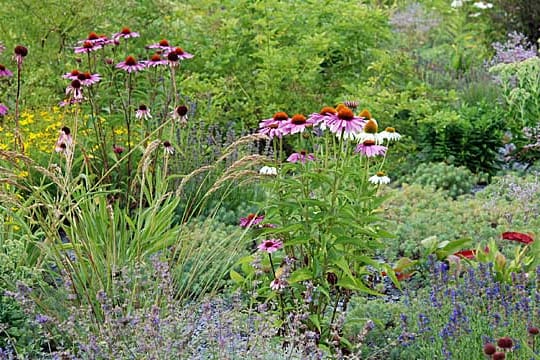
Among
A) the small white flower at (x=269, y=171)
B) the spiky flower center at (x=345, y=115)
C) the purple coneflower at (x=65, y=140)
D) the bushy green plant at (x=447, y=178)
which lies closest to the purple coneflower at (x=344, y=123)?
the spiky flower center at (x=345, y=115)

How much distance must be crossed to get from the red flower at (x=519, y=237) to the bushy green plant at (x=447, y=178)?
5.06 ft

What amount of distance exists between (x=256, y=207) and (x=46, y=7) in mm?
2310

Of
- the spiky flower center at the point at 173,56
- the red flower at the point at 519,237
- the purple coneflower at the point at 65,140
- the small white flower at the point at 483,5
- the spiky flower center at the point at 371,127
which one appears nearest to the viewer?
the spiky flower center at the point at 371,127

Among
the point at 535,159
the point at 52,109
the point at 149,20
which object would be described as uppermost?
the point at 149,20

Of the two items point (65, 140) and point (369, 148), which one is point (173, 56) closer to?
point (65, 140)

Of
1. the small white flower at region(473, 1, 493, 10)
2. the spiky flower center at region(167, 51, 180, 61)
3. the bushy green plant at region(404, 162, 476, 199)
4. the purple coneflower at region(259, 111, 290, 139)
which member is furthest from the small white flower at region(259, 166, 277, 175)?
the small white flower at region(473, 1, 493, 10)

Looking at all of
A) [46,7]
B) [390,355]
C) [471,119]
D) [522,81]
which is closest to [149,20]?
[46,7]

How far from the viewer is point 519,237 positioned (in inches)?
177

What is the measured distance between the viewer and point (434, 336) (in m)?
3.58

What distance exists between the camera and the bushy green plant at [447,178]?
20.2 feet

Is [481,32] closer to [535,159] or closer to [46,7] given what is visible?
[535,159]

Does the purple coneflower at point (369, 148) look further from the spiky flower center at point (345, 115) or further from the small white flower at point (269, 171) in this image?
the small white flower at point (269, 171)

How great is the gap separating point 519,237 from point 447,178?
1752 millimetres

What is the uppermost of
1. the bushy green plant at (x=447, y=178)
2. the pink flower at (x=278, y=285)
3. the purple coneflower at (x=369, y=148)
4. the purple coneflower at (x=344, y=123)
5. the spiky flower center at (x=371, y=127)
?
the purple coneflower at (x=344, y=123)
